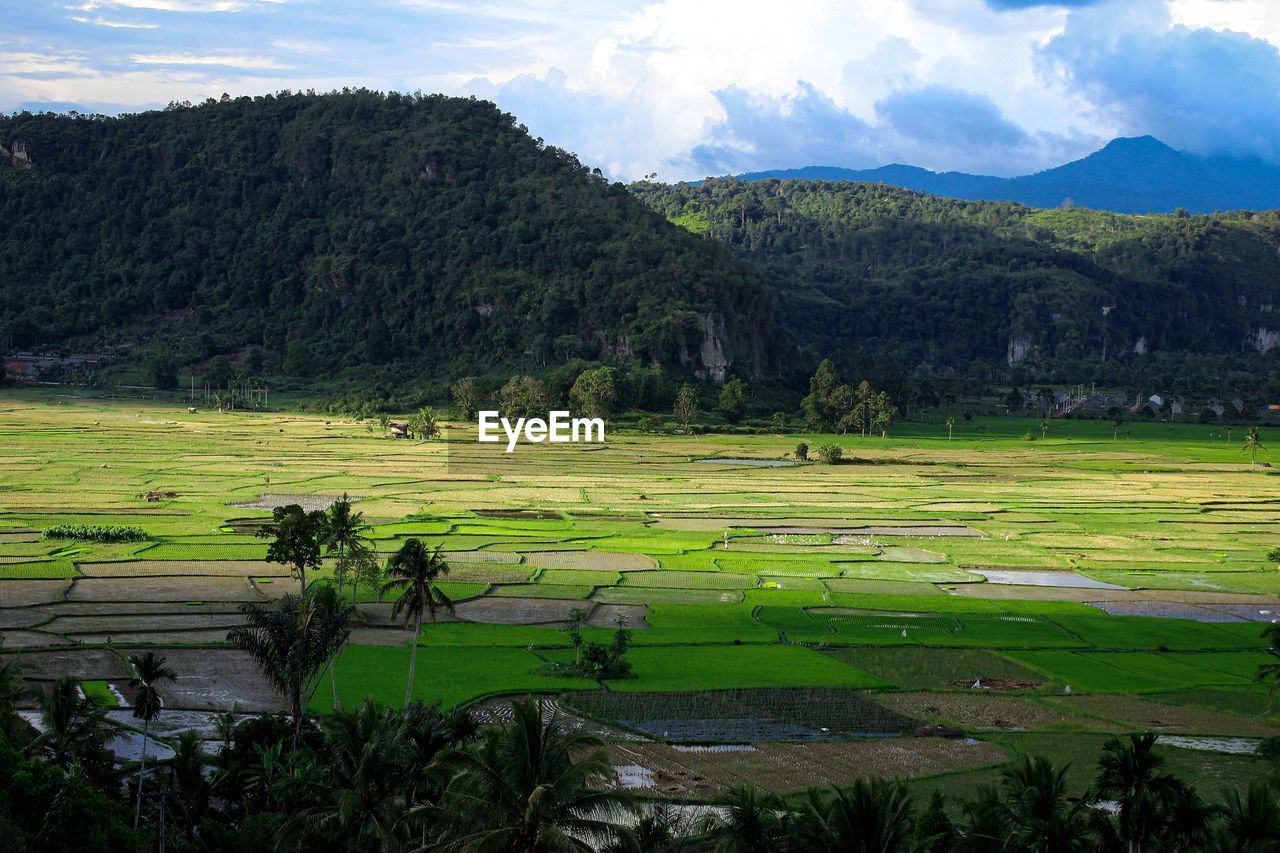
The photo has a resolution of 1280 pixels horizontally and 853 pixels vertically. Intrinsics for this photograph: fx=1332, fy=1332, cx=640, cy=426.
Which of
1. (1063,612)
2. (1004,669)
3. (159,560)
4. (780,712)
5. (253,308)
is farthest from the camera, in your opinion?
(253,308)

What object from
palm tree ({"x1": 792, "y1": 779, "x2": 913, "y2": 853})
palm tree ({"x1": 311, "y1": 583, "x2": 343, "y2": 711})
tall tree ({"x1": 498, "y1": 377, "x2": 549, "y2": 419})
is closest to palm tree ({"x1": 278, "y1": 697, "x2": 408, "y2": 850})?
palm tree ({"x1": 311, "y1": 583, "x2": 343, "y2": 711})

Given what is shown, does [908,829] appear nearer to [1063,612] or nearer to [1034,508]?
[1063,612]

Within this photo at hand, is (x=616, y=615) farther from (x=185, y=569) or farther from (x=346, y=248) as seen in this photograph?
(x=346, y=248)

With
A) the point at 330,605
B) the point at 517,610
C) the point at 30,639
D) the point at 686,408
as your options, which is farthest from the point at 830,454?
the point at 330,605

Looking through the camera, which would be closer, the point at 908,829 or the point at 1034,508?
the point at 908,829

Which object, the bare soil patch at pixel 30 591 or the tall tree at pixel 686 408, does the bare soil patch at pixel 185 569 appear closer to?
the bare soil patch at pixel 30 591

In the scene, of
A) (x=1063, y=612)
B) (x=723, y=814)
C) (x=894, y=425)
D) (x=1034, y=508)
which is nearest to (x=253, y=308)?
(x=894, y=425)
